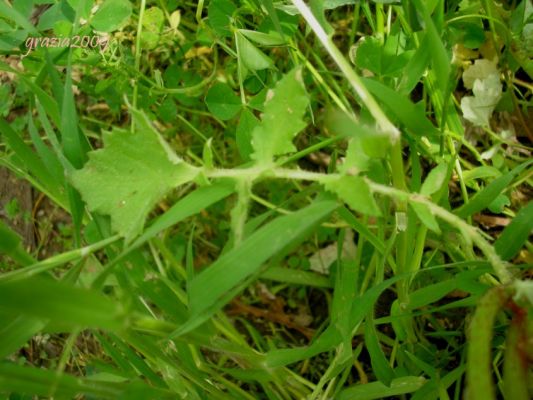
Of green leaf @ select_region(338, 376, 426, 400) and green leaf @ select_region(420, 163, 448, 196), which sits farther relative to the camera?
green leaf @ select_region(338, 376, 426, 400)

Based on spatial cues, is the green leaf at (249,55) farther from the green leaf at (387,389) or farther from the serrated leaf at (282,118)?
the green leaf at (387,389)

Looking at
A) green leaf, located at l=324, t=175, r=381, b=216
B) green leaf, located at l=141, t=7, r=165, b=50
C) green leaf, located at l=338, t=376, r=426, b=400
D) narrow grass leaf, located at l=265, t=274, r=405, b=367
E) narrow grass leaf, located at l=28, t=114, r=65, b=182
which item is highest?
green leaf, located at l=141, t=7, r=165, b=50

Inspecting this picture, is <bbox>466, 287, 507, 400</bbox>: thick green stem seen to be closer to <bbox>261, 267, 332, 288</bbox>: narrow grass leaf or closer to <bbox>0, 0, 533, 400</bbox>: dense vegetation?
<bbox>0, 0, 533, 400</bbox>: dense vegetation

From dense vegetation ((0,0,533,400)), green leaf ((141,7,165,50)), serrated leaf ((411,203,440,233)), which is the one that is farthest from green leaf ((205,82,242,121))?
serrated leaf ((411,203,440,233))

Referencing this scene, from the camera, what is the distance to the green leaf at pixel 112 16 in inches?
49.2

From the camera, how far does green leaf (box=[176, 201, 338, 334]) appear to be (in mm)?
767

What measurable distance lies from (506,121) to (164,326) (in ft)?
3.48

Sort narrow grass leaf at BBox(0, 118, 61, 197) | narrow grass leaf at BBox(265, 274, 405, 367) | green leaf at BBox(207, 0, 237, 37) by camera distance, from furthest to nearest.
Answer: green leaf at BBox(207, 0, 237, 37), narrow grass leaf at BBox(0, 118, 61, 197), narrow grass leaf at BBox(265, 274, 405, 367)

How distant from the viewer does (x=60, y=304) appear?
2.01 feet

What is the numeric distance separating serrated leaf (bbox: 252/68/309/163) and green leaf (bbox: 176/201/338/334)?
0.34 feet

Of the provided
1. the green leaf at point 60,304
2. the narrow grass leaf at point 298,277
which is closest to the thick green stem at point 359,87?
the green leaf at point 60,304

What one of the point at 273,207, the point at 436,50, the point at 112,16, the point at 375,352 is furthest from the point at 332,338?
the point at 112,16

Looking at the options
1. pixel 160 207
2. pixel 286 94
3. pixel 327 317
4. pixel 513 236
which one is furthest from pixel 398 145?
pixel 160 207

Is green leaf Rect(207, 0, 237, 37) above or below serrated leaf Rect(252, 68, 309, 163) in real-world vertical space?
above
